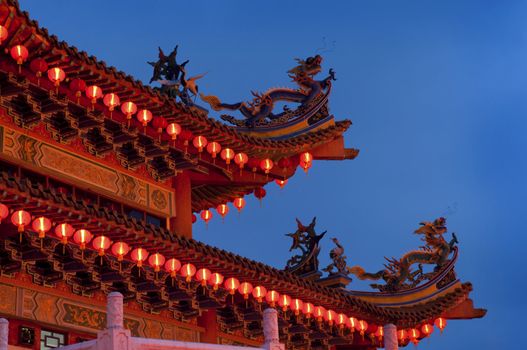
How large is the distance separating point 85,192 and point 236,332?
4.31m

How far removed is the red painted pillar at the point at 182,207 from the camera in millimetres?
20516

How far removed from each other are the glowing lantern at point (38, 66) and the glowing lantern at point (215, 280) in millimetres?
4523

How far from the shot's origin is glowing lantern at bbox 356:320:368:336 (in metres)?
22.9

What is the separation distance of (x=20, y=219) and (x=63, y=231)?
0.88 m

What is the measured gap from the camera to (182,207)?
68.2 feet

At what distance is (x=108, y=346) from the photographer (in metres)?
12.8

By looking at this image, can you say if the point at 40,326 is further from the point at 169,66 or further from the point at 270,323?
the point at 169,66

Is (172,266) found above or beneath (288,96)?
beneath

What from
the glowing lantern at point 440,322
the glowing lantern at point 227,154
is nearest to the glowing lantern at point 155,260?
the glowing lantern at point 227,154

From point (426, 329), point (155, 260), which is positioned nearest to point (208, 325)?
point (155, 260)

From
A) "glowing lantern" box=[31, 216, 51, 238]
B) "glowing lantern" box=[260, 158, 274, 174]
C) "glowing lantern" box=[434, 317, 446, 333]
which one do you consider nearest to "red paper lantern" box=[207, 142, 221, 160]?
"glowing lantern" box=[260, 158, 274, 174]

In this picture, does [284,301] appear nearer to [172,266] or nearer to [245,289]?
[245,289]

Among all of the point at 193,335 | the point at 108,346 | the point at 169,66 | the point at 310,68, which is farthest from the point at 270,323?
the point at 310,68

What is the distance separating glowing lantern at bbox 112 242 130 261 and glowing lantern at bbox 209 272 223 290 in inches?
87.9
